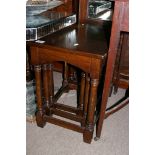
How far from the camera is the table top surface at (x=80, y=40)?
3.40ft

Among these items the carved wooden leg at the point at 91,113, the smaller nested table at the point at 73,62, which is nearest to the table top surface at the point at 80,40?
the smaller nested table at the point at 73,62

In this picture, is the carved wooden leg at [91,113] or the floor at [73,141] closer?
the carved wooden leg at [91,113]

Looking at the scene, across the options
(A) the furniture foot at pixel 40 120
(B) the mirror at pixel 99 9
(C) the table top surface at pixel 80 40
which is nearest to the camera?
(C) the table top surface at pixel 80 40

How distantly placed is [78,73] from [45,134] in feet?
2.18

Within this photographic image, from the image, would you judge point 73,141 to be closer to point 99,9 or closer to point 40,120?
point 40,120

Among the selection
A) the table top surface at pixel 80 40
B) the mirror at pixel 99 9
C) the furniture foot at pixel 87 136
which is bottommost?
the furniture foot at pixel 87 136

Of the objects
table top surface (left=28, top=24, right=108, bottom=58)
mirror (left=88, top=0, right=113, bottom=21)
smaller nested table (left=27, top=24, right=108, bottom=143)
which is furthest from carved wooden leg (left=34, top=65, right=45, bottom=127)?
mirror (left=88, top=0, right=113, bottom=21)

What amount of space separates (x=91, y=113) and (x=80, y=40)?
41 cm

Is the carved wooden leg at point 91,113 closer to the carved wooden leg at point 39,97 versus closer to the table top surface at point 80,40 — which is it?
the table top surface at point 80,40

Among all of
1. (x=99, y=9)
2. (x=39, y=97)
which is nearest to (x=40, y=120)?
(x=39, y=97)

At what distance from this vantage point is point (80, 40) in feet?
3.82

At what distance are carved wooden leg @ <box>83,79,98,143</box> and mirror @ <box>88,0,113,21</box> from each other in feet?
2.13
